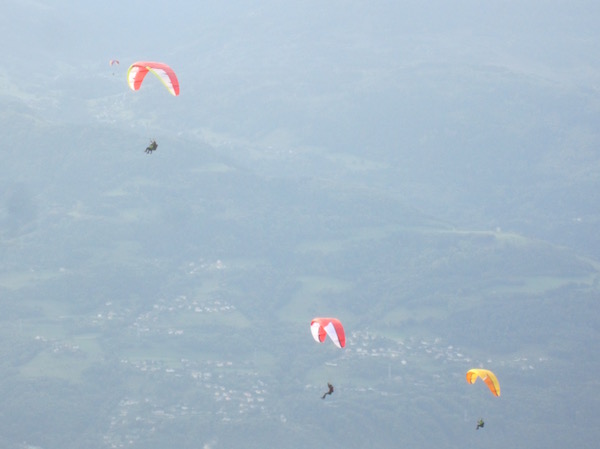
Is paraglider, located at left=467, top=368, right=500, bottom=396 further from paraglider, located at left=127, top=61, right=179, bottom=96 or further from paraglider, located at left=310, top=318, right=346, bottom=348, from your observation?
paraglider, located at left=127, top=61, right=179, bottom=96

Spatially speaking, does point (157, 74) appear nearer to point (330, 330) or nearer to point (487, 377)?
point (330, 330)

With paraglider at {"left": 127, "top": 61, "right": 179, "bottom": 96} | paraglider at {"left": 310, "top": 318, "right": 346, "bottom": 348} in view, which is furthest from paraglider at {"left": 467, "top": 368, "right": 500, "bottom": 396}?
paraglider at {"left": 127, "top": 61, "right": 179, "bottom": 96}

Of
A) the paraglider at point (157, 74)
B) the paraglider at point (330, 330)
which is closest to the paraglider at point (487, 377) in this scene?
the paraglider at point (330, 330)

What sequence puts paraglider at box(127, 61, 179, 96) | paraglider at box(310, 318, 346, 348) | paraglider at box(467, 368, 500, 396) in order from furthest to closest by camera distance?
paraglider at box(467, 368, 500, 396) < paraglider at box(127, 61, 179, 96) < paraglider at box(310, 318, 346, 348)

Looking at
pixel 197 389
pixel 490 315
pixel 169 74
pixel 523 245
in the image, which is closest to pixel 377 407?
pixel 197 389

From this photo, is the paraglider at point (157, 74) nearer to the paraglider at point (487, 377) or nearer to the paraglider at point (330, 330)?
the paraglider at point (330, 330)

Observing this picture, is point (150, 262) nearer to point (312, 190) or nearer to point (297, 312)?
point (297, 312)

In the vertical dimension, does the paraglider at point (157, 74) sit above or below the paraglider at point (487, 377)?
above

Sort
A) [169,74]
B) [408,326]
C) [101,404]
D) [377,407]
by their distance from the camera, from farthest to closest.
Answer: [408,326]
[377,407]
[101,404]
[169,74]
